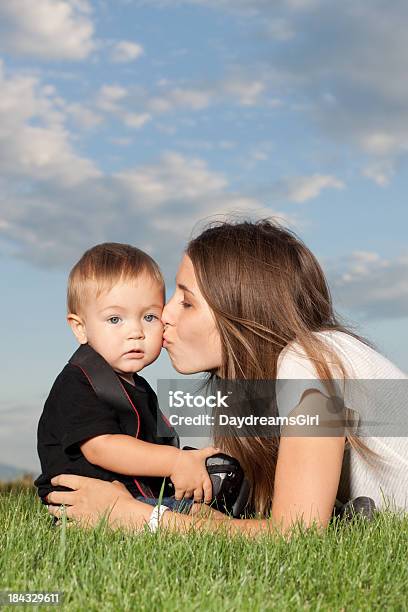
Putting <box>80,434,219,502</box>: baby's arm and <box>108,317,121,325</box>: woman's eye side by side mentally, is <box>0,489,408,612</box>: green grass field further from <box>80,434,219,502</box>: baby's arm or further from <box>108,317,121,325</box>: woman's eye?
<box>108,317,121,325</box>: woman's eye

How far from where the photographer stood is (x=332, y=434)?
4.47m

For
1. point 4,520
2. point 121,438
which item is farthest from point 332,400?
point 4,520

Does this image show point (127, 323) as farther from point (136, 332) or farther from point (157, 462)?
point (157, 462)

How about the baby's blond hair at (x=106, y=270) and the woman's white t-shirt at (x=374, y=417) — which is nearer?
the woman's white t-shirt at (x=374, y=417)

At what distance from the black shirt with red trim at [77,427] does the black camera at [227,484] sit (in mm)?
404

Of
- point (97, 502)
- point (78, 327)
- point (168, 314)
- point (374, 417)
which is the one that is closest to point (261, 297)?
point (168, 314)

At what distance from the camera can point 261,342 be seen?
16.6ft

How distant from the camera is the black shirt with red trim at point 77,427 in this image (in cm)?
518

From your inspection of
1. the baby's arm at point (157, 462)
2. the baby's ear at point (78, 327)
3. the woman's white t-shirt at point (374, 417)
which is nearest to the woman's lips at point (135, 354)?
the baby's ear at point (78, 327)

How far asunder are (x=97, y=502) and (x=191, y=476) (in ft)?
1.98

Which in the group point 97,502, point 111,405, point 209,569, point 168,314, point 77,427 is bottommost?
point 209,569

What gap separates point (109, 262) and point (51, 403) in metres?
1.02

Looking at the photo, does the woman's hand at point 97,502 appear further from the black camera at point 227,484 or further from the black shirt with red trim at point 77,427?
the black camera at point 227,484

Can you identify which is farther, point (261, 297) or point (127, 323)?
point (127, 323)
